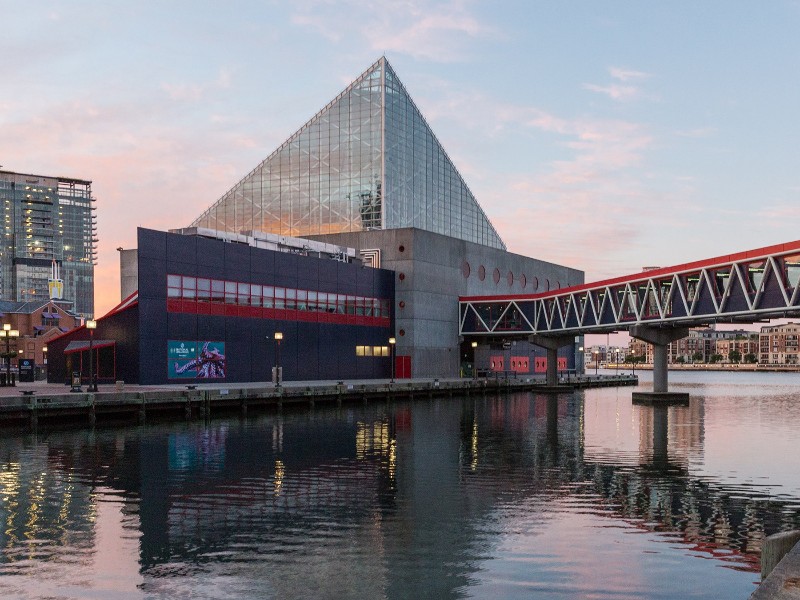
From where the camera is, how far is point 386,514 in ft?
84.2

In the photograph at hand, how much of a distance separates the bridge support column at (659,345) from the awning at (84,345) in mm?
52157

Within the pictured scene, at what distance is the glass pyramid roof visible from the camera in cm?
11938

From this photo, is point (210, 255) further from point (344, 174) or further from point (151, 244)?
point (344, 174)

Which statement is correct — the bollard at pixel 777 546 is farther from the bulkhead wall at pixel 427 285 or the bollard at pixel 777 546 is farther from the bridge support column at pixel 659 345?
the bulkhead wall at pixel 427 285

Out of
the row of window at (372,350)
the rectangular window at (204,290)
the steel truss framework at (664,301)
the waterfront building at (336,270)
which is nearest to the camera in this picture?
the steel truss framework at (664,301)

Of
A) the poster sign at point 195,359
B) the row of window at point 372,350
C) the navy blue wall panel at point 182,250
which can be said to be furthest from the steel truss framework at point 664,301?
the navy blue wall panel at point 182,250

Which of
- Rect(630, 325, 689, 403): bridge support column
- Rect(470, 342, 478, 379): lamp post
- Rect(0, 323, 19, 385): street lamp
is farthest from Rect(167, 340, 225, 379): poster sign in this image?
Rect(470, 342, 478, 379): lamp post

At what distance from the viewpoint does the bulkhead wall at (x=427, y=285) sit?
10531cm

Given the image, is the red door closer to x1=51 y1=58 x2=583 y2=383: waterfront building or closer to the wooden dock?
x1=51 y1=58 x2=583 y2=383: waterfront building

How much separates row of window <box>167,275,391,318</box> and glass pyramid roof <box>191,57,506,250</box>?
21.0 m

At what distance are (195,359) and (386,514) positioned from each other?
182 ft

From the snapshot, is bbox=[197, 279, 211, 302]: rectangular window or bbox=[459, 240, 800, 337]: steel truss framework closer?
bbox=[459, 240, 800, 337]: steel truss framework

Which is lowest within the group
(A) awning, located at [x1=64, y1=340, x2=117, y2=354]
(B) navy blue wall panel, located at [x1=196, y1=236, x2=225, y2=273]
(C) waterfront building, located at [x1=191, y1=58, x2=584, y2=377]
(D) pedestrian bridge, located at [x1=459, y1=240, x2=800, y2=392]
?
(A) awning, located at [x1=64, y1=340, x2=117, y2=354]

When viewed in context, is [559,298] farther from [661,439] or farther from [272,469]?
[272,469]
